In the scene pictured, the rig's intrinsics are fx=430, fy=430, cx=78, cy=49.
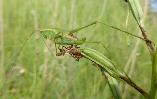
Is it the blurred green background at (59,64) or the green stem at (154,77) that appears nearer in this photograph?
the green stem at (154,77)

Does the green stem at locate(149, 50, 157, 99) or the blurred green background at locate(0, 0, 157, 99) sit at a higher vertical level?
the green stem at locate(149, 50, 157, 99)

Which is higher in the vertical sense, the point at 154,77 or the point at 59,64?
the point at 154,77

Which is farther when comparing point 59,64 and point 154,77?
point 59,64

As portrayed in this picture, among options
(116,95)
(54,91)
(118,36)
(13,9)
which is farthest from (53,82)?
(13,9)

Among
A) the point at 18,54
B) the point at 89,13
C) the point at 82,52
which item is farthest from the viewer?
the point at 89,13

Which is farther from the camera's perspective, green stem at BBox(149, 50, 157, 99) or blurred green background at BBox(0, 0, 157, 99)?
blurred green background at BBox(0, 0, 157, 99)

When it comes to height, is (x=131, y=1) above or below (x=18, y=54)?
above

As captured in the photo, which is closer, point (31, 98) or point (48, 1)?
point (31, 98)

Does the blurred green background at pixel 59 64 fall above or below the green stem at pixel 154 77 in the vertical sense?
below

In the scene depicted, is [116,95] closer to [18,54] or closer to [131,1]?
[131,1]

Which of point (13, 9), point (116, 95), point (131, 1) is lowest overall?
point (13, 9)

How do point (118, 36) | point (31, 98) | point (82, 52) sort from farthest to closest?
point (118, 36), point (31, 98), point (82, 52)
